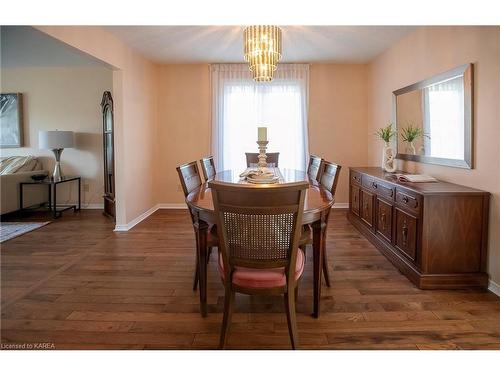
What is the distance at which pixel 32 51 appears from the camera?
461 cm

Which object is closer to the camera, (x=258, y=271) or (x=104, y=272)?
(x=258, y=271)

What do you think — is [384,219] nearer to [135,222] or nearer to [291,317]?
[291,317]

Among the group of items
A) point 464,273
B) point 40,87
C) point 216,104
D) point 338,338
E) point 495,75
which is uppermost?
point 40,87

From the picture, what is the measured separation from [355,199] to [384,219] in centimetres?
102

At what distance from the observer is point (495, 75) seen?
2.46 metres

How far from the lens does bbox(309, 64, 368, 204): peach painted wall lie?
544 cm

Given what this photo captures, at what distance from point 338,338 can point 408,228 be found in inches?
52.7

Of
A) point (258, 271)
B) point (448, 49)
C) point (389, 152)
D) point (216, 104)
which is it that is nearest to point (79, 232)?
point (216, 104)

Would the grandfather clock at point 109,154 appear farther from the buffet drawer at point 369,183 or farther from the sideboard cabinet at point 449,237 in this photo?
the sideboard cabinet at point 449,237

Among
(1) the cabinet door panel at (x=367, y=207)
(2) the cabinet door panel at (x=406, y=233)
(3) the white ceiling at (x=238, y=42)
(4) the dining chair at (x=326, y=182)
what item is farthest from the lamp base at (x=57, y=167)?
(2) the cabinet door panel at (x=406, y=233)

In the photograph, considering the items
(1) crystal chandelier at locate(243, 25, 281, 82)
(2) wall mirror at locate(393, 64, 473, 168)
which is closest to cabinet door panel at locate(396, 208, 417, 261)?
(2) wall mirror at locate(393, 64, 473, 168)

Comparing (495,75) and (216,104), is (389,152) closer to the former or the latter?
(495,75)

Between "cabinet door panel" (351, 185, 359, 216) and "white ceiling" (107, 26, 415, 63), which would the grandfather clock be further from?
"cabinet door panel" (351, 185, 359, 216)

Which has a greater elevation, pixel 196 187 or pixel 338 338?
pixel 196 187
